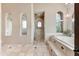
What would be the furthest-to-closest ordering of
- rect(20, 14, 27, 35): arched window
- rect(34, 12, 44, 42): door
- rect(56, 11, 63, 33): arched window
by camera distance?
rect(20, 14, 27, 35): arched window, rect(34, 12, 44, 42): door, rect(56, 11, 63, 33): arched window

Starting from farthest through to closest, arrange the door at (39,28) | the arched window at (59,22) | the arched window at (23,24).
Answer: the arched window at (23,24), the door at (39,28), the arched window at (59,22)

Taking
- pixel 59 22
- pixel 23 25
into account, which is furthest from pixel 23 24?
pixel 59 22

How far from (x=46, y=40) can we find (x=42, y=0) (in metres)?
1.46

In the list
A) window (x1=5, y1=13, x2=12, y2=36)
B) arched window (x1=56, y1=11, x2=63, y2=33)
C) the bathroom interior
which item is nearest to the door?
the bathroom interior

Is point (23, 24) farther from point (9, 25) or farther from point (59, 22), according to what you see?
point (59, 22)

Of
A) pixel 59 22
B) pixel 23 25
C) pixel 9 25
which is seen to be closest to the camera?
pixel 59 22

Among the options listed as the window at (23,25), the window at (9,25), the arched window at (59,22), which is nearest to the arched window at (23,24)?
the window at (23,25)

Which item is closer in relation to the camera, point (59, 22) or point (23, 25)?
point (59, 22)

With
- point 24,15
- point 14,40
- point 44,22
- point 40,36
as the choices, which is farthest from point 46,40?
point 24,15

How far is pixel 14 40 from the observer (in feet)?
6.57

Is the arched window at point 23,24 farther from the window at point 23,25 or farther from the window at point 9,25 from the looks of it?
the window at point 9,25

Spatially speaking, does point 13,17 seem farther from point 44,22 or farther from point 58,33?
point 58,33

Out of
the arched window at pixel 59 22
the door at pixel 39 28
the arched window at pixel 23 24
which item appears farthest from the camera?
the arched window at pixel 23 24

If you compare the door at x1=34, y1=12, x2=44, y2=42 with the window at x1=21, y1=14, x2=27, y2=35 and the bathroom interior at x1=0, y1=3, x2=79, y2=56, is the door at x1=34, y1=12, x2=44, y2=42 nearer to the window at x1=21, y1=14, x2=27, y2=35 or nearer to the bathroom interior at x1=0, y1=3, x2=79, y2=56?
the bathroom interior at x1=0, y1=3, x2=79, y2=56
